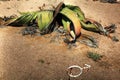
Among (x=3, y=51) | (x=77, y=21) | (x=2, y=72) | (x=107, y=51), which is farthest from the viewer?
(x=77, y=21)

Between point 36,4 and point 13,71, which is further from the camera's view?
point 36,4

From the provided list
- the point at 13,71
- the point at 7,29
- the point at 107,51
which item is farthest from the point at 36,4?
the point at 13,71

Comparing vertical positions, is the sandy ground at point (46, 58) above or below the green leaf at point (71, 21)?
below

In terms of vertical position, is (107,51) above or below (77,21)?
below

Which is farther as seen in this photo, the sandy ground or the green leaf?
the green leaf

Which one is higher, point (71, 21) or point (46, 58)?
point (71, 21)

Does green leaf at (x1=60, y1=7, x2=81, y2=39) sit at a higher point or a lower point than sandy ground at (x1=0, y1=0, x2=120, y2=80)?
higher

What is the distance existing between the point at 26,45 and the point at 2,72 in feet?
3.98

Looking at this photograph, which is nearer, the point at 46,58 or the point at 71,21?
the point at 46,58

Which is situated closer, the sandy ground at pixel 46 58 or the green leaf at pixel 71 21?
the sandy ground at pixel 46 58

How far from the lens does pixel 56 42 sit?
6.84 metres

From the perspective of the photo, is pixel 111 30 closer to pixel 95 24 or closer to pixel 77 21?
pixel 95 24

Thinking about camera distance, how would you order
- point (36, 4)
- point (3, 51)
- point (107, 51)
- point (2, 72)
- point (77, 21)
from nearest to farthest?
point (2, 72), point (3, 51), point (107, 51), point (77, 21), point (36, 4)

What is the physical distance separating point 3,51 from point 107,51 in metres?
2.31
